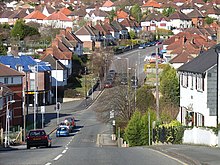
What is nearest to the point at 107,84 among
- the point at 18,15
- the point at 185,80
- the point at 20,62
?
the point at 20,62

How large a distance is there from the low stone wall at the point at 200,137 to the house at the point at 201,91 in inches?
103

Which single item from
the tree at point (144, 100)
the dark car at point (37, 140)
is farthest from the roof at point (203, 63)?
the tree at point (144, 100)

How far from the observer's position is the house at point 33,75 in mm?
86125

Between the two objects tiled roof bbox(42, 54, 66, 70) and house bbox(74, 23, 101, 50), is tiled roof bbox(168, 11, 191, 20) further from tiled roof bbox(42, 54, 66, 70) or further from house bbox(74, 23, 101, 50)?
tiled roof bbox(42, 54, 66, 70)

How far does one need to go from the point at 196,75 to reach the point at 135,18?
142123 mm

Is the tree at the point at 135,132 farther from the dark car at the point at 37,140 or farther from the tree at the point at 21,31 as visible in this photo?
the tree at the point at 21,31

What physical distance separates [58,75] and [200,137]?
66675 mm

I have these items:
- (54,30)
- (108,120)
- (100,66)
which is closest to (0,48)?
(100,66)

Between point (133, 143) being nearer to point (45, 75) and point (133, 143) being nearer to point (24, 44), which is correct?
point (45, 75)

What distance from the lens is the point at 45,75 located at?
9044 centimetres

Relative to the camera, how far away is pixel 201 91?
130 ft

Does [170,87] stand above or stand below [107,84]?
below

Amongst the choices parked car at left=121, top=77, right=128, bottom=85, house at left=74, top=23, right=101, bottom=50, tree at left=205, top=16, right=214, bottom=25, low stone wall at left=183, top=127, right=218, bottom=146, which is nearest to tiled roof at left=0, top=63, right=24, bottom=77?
parked car at left=121, top=77, right=128, bottom=85

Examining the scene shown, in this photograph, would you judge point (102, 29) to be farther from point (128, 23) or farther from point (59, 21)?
point (128, 23)
